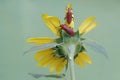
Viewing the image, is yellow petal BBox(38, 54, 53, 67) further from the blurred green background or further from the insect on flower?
the blurred green background

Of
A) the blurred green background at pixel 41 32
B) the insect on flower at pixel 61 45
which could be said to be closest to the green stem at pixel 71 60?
the insect on flower at pixel 61 45

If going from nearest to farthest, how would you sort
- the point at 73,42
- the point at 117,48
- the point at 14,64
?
1. the point at 73,42
2. the point at 14,64
3. the point at 117,48

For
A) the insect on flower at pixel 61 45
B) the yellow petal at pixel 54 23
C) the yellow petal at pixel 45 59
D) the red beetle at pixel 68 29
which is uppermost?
the yellow petal at pixel 54 23

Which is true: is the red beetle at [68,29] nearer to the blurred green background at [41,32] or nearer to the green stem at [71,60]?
the green stem at [71,60]

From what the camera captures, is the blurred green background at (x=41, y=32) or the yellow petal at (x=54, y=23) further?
the blurred green background at (x=41, y=32)

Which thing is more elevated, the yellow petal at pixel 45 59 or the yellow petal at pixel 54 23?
the yellow petal at pixel 54 23

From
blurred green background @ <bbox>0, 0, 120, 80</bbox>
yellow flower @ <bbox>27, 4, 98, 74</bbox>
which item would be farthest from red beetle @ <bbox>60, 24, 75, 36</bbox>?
blurred green background @ <bbox>0, 0, 120, 80</bbox>

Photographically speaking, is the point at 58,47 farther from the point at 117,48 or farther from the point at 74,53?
the point at 117,48

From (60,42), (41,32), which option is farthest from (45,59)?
(41,32)

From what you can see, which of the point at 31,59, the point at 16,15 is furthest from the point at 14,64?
the point at 16,15
